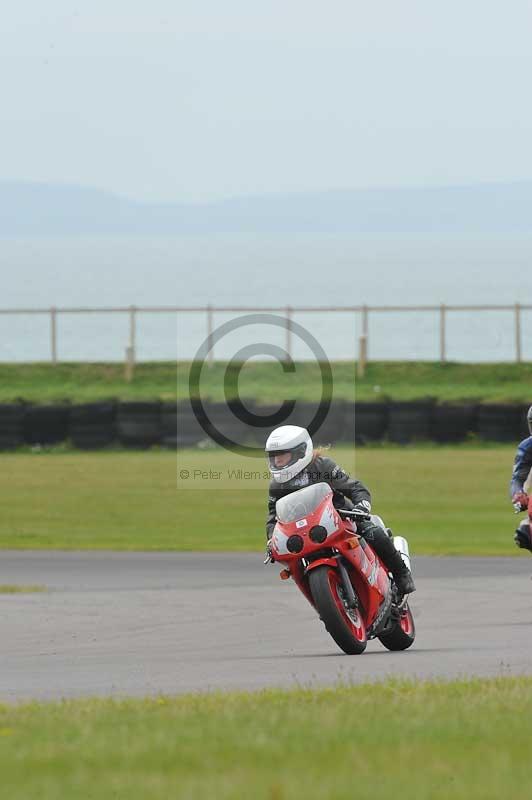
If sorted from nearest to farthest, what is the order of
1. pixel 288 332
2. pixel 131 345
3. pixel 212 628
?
1. pixel 212 628
2. pixel 131 345
3. pixel 288 332

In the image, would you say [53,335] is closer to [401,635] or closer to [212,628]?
[212,628]

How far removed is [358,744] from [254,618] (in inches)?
272

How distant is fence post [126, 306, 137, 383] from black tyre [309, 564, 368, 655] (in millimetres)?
33907

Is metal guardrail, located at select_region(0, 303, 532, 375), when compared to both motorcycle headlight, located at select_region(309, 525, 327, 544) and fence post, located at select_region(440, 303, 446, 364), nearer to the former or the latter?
fence post, located at select_region(440, 303, 446, 364)

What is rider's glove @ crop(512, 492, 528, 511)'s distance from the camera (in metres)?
13.8

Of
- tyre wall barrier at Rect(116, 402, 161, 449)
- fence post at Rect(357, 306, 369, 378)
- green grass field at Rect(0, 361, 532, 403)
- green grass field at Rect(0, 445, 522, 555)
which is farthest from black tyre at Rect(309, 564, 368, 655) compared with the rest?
fence post at Rect(357, 306, 369, 378)

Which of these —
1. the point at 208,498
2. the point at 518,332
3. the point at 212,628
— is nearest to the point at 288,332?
the point at 518,332

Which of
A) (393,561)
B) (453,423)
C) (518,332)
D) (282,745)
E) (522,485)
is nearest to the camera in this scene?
(282,745)

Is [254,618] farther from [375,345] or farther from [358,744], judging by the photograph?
[375,345]

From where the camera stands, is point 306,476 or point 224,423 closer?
point 306,476

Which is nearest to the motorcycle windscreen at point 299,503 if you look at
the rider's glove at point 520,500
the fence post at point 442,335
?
the rider's glove at point 520,500

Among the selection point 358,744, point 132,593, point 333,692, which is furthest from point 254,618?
point 358,744

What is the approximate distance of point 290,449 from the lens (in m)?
10.8

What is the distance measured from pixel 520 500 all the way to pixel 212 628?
2555 millimetres
